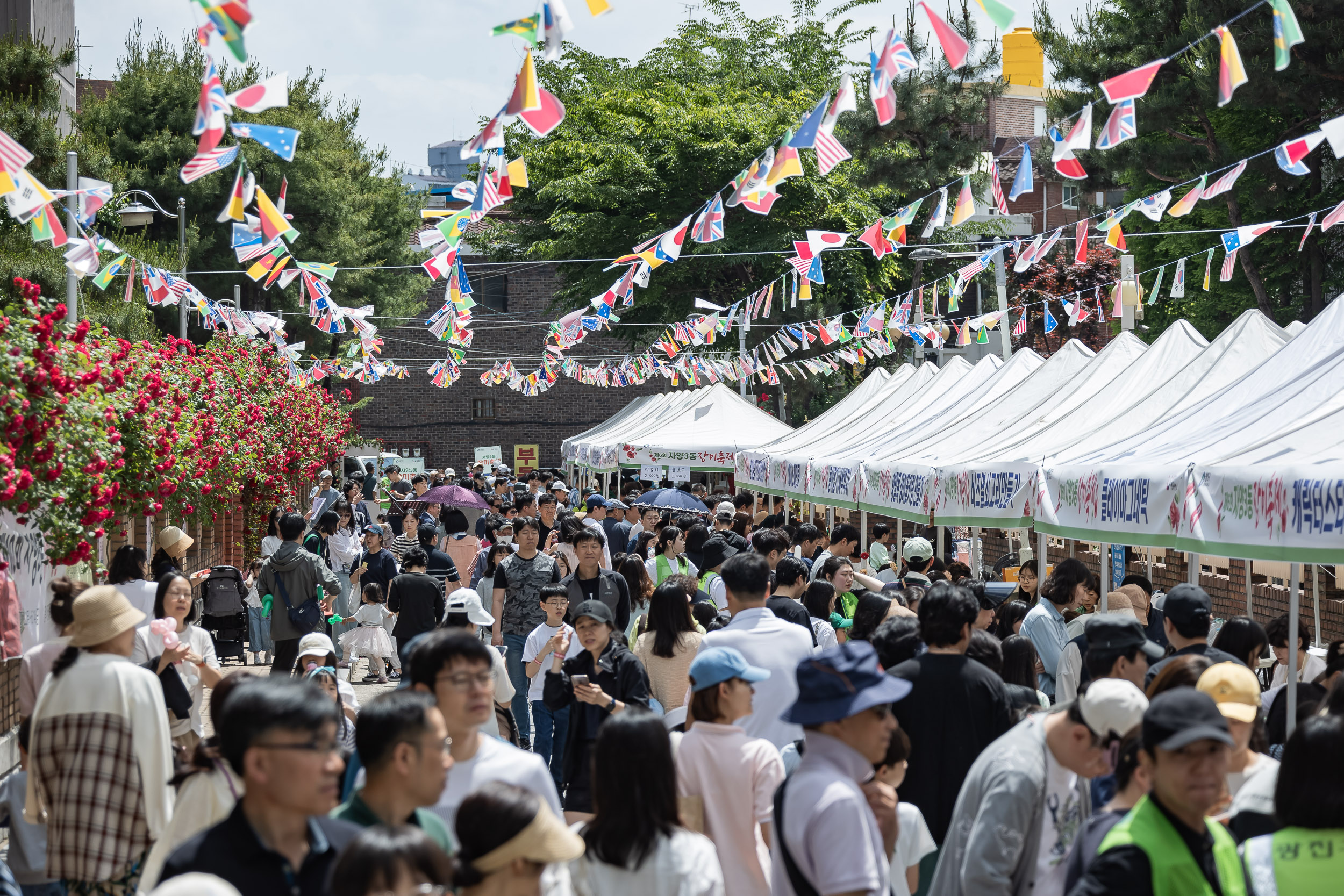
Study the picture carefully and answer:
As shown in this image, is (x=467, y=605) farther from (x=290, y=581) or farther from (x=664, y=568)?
(x=290, y=581)

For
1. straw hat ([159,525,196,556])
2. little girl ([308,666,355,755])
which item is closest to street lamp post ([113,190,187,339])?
straw hat ([159,525,196,556])

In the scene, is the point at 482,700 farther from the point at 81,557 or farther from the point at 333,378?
the point at 333,378

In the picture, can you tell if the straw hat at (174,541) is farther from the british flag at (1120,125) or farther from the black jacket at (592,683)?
the british flag at (1120,125)

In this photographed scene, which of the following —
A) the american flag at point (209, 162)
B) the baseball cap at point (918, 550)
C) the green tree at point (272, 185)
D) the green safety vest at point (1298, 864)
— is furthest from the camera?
the green tree at point (272, 185)

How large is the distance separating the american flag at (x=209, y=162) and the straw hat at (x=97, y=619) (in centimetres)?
300

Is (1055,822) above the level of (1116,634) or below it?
below

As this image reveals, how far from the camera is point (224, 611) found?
43.6 ft

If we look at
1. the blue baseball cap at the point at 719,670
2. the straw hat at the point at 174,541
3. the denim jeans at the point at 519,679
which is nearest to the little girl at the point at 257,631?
the straw hat at the point at 174,541

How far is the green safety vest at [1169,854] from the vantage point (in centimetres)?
314

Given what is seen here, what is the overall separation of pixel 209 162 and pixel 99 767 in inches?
156

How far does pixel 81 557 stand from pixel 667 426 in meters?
17.1

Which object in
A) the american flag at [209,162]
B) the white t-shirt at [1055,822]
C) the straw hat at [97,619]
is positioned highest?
the american flag at [209,162]

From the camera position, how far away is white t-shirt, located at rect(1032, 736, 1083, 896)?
392 cm

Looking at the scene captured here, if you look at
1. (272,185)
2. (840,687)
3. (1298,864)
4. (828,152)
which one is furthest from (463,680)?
(272,185)
